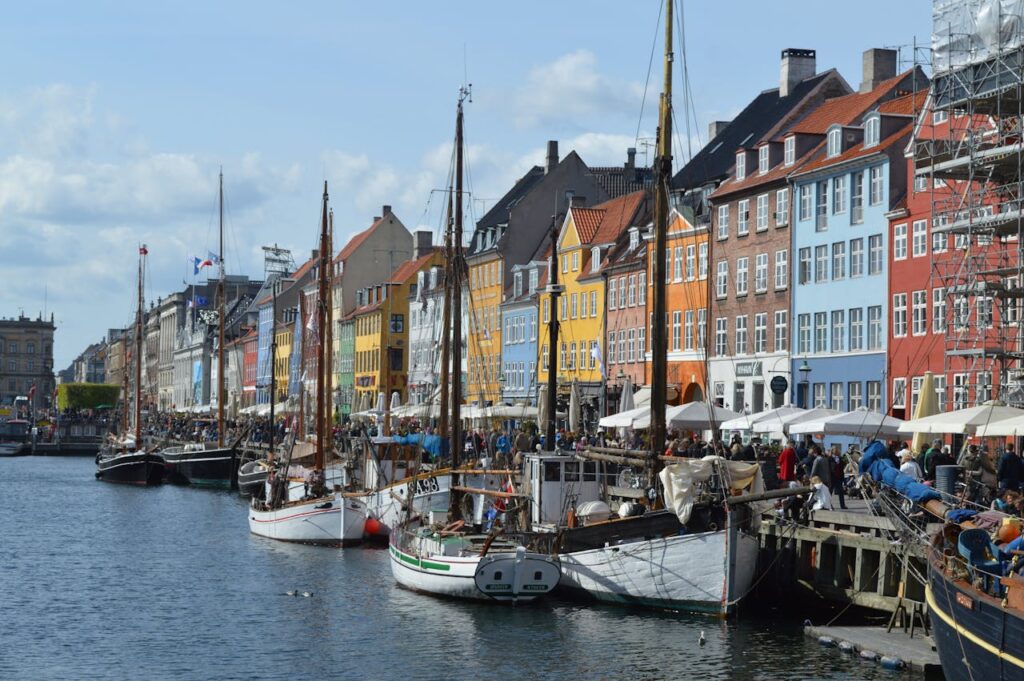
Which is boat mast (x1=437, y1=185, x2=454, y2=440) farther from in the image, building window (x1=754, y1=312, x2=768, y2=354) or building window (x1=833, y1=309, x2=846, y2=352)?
building window (x1=754, y1=312, x2=768, y2=354)

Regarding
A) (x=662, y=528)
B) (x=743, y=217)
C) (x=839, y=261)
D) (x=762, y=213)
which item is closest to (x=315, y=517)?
(x=662, y=528)

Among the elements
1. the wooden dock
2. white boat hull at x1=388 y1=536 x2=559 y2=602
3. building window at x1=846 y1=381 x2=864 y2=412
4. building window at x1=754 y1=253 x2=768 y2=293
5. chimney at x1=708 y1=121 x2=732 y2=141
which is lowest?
the wooden dock

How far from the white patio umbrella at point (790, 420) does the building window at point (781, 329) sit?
2198cm

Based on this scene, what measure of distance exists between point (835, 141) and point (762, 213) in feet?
20.2

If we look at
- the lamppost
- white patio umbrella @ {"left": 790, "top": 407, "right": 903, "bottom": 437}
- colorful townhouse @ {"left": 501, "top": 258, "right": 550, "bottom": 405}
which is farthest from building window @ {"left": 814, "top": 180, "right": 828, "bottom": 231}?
colorful townhouse @ {"left": 501, "top": 258, "right": 550, "bottom": 405}

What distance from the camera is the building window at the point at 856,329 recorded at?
64.3 meters

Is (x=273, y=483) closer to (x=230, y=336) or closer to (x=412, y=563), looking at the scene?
(x=412, y=563)

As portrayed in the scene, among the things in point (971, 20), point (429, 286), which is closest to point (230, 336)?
point (429, 286)

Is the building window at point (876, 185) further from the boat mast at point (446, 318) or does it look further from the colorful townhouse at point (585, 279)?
the colorful townhouse at point (585, 279)

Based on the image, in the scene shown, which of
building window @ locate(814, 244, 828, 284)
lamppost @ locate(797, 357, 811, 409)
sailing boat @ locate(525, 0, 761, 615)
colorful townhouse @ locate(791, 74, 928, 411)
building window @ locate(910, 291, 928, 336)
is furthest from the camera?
building window @ locate(814, 244, 828, 284)

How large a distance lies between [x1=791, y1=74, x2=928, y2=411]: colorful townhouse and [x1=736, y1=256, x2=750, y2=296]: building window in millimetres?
4634

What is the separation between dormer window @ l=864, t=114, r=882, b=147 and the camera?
63759 millimetres

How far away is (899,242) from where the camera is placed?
6166cm

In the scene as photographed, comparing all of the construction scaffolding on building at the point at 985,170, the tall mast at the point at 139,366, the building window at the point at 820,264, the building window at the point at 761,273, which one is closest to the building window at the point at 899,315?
the building window at the point at 820,264
